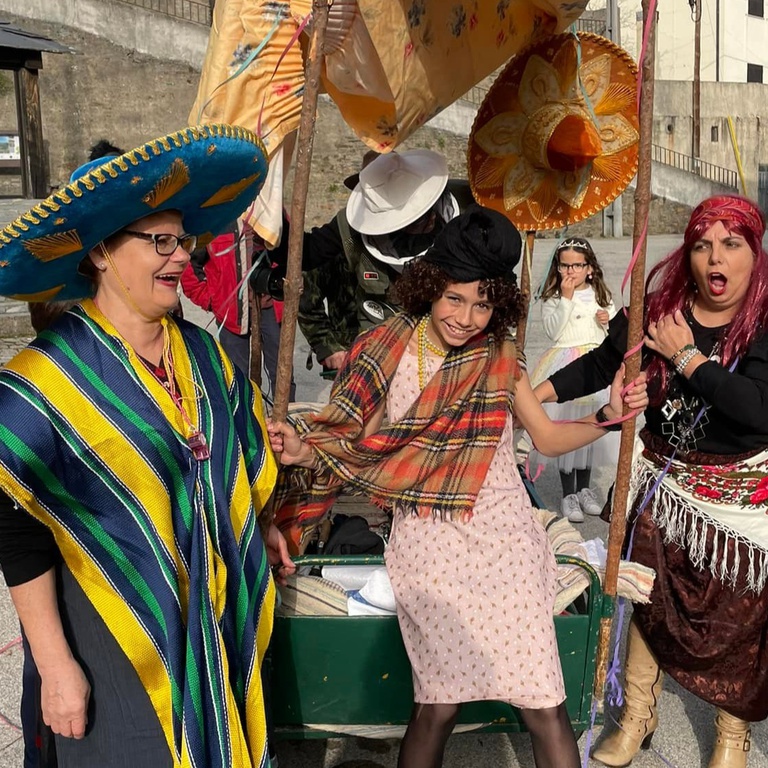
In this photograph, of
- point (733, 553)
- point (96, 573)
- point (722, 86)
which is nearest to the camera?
point (96, 573)

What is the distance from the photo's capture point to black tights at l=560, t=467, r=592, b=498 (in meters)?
5.11

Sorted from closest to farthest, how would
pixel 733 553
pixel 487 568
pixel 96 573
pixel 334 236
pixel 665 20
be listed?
pixel 96 573, pixel 487 568, pixel 733 553, pixel 334 236, pixel 665 20

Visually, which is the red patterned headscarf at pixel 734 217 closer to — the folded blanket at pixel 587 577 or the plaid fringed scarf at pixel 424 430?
the plaid fringed scarf at pixel 424 430

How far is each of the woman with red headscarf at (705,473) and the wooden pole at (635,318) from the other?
0.23 meters

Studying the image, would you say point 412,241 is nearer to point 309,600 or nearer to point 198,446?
point 309,600

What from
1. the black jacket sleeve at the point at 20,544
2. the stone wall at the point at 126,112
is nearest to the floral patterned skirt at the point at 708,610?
the black jacket sleeve at the point at 20,544

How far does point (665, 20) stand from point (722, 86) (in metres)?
4.83

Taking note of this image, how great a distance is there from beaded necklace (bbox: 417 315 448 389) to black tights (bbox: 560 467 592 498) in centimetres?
280

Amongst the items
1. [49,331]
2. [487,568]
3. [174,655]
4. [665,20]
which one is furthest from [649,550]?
[665,20]

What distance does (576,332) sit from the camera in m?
5.07

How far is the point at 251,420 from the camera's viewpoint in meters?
2.13

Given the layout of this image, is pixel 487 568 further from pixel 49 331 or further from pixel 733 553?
pixel 49 331

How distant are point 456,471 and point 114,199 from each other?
3.79 ft

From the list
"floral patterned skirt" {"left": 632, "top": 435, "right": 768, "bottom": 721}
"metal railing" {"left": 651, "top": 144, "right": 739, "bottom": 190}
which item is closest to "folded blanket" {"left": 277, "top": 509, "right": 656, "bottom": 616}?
"floral patterned skirt" {"left": 632, "top": 435, "right": 768, "bottom": 721}
